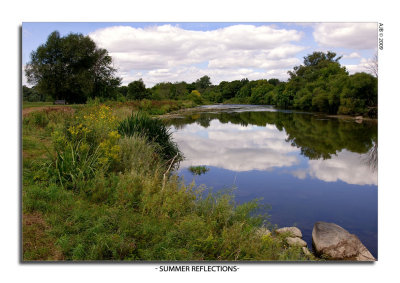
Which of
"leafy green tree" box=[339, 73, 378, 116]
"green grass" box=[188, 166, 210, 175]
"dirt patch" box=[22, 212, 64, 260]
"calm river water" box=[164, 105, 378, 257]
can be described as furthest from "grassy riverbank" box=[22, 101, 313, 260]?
"leafy green tree" box=[339, 73, 378, 116]

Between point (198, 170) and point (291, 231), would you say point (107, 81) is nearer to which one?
point (198, 170)

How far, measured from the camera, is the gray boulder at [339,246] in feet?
17.7

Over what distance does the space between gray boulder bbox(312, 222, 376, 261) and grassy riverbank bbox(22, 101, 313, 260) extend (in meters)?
0.42

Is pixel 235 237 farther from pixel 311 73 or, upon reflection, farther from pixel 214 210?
pixel 311 73

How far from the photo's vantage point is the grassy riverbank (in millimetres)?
4545

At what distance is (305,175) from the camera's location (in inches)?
371

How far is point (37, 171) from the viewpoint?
6.71m

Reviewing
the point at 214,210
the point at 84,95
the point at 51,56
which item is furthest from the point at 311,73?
the point at 214,210

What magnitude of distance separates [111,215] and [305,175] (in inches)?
251

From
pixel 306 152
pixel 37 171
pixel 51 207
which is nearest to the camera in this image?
pixel 51 207

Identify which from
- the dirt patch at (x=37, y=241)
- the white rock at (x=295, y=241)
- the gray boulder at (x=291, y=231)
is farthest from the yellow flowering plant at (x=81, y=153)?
the white rock at (x=295, y=241)

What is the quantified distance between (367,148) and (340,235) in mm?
5399

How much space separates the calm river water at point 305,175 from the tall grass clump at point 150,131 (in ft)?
2.60

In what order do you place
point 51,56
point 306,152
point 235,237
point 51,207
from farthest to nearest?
point 306,152, point 51,56, point 51,207, point 235,237
